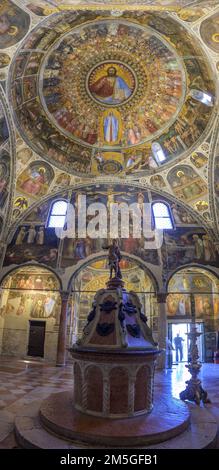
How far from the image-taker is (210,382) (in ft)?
39.7

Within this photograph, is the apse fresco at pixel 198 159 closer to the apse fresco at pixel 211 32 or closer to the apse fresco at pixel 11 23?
the apse fresco at pixel 211 32

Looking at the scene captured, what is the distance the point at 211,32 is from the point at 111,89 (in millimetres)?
6316

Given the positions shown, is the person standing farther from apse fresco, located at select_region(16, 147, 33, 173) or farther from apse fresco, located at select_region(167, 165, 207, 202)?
apse fresco, located at select_region(16, 147, 33, 173)

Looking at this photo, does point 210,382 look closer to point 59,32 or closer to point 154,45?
point 154,45

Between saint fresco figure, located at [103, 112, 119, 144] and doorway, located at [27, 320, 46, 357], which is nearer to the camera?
saint fresco figure, located at [103, 112, 119, 144]

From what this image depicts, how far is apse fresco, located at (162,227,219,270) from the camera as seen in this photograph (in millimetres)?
18203

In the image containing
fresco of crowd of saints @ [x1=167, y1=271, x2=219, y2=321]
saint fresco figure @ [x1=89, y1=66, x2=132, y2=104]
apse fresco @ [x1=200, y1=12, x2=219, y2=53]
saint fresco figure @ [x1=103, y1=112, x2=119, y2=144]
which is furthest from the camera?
fresco of crowd of saints @ [x1=167, y1=271, x2=219, y2=321]

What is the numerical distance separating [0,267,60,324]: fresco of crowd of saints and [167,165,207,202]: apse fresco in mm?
10901

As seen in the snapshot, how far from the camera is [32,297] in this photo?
72.9ft

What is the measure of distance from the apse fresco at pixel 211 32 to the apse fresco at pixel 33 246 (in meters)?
12.8

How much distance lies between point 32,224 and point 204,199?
10.9 meters

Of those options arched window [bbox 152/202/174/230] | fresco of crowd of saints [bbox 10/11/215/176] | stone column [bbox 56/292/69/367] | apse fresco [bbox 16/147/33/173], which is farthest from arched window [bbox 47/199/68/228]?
arched window [bbox 152/202/174/230]

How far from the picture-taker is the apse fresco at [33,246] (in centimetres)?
1833

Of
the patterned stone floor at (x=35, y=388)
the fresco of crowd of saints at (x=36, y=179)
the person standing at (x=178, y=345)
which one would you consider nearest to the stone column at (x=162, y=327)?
the patterned stone floor at (x=35, y=388)
